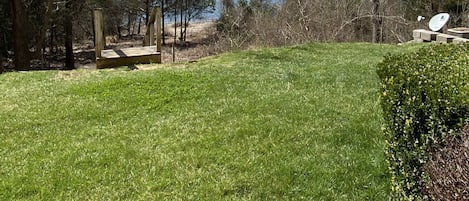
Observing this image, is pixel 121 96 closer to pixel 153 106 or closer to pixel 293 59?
pixel 153 106

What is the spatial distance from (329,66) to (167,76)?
209 cm

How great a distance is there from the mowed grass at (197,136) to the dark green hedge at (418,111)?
43cm

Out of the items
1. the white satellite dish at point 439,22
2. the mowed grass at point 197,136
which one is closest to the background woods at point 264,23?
the white satellite dish at point 439,22

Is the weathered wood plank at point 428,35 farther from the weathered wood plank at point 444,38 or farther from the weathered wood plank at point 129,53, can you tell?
the weathered wood plank at point 129,53

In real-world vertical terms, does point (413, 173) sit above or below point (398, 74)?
below

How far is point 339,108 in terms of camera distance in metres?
4.44

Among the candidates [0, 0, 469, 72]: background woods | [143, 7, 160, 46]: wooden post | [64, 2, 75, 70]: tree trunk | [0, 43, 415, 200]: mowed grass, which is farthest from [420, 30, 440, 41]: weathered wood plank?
[64, 2, 75, 70]: tree trunk

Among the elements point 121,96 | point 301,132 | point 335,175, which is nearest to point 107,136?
point 121,96

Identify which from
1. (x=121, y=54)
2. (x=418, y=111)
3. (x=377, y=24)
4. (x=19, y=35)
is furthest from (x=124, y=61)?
(x=377, y=24)

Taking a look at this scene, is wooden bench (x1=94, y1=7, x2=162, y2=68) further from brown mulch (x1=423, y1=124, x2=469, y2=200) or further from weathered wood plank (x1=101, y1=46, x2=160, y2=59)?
brown mulch (x1=423, y1=124, x2=469, y2=200)

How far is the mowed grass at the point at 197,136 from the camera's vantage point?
3061 mm

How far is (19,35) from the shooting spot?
1072 centimetres

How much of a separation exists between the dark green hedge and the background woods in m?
9.87

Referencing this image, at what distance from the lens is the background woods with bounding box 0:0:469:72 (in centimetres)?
1232
